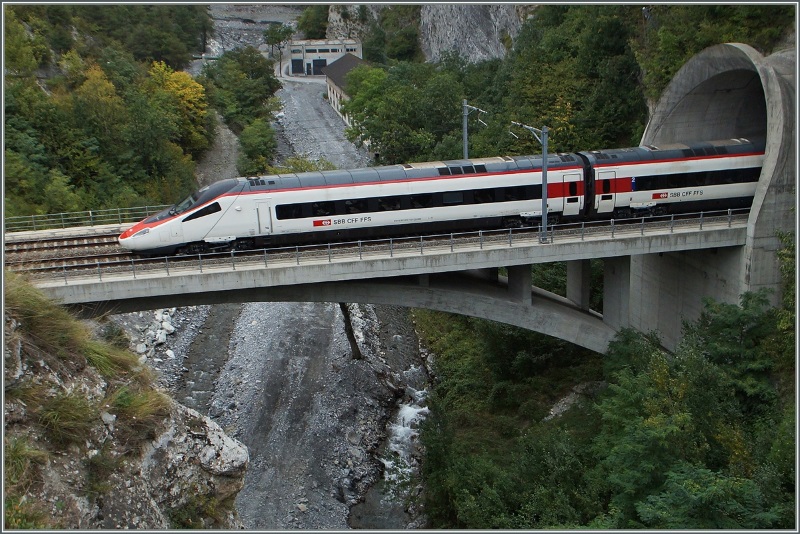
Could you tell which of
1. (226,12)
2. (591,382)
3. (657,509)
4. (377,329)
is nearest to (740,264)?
(591,382)

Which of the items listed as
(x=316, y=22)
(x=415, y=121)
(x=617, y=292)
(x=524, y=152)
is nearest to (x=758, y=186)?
(x=617, y=292)

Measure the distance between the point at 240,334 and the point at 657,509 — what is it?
22.6 meters

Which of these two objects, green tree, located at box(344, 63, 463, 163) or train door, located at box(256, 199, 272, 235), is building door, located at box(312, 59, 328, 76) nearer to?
green tree, located at box(344, 63, 463, 163)

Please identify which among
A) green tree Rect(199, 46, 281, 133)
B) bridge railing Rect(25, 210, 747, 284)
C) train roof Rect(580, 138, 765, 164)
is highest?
green tree Rect(199, 46, 281, 133)

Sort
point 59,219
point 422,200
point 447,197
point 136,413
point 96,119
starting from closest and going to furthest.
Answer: point 136,413 < point 422,200 < point 447,197 < point 59,219 < point 96,119

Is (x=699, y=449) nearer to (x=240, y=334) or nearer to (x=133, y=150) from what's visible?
(x=240, y=334)

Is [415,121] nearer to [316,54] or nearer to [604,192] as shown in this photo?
[604,192]

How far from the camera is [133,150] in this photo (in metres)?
44.0

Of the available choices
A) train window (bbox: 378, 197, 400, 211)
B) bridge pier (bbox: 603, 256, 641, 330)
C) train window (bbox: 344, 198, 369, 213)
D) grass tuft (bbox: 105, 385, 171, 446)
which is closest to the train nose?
train window (bbox: 344, 198, 369, 213)

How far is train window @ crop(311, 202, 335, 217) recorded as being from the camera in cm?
2434

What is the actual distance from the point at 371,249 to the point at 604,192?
8.64m

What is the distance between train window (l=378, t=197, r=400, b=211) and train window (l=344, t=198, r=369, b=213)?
1.52 feet

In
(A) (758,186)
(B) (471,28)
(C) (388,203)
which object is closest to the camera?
(C) (388,203)

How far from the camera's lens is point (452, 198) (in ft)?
83.0
